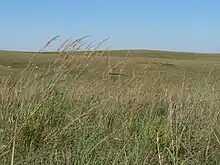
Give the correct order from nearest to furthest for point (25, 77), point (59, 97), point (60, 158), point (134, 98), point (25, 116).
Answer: point (60, 158) → point (25, 116) → point (59, 97) → point (25, 77) → point (134, 98)

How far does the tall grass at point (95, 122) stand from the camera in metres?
3.45

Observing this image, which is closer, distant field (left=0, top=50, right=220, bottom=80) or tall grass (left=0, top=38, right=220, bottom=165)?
tall grass (left=0, top=38, right=220, bottom=165)

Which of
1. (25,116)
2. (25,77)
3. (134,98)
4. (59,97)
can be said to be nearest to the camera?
(25,116)

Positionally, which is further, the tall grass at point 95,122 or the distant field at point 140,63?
the distant field at point 140,63

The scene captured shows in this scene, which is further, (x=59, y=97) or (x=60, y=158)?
(x=59, y=97)

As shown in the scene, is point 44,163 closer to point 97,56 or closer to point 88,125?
point 88,125

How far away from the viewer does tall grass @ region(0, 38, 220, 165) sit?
3.45 metres

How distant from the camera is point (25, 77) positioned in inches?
194

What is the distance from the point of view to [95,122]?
15.0 feet

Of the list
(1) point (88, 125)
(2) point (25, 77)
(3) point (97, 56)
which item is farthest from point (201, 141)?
(2) point (25, 77)

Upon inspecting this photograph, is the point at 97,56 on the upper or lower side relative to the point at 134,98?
upper

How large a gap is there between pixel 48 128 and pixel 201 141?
54.5 inches

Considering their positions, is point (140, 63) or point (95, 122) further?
point (140, 63)

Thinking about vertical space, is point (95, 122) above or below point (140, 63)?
above
